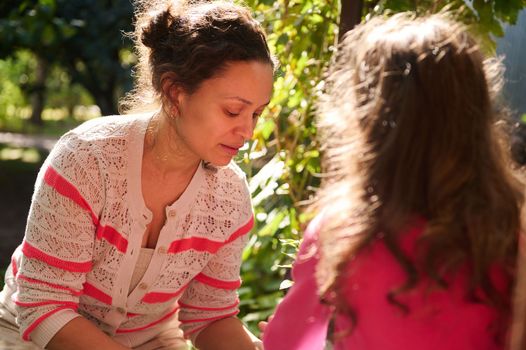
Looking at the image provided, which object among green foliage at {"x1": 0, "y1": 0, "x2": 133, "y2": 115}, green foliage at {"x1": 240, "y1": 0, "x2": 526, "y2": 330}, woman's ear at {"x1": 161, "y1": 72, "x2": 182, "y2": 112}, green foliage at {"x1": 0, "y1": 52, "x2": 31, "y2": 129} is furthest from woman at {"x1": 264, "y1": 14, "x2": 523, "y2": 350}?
green foliage at {"x1": 0, "y1": 52, "x2": 31, "y2": 129}

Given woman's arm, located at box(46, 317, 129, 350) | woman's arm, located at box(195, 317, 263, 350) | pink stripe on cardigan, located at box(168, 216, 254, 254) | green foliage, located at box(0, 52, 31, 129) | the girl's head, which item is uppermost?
the girl's head

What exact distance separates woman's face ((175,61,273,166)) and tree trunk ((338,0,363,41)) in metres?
0.39

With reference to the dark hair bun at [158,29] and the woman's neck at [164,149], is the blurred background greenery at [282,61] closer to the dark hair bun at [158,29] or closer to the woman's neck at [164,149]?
the woman's neck at [164,149]

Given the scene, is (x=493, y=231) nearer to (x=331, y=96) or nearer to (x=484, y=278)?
(x=484, y=278)

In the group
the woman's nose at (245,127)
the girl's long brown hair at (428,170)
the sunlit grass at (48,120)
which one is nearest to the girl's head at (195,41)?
the woman's nose at (245,127)

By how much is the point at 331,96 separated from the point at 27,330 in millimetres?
1092

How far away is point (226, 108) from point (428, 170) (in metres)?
0.80

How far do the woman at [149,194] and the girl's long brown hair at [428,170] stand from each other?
0.70m

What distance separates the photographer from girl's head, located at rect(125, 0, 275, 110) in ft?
7.66

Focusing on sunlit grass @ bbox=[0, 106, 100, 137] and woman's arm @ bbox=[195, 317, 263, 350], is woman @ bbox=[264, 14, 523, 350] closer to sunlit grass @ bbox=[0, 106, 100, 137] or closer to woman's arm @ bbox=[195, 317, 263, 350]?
woman's arm @ bbox=[195, 317, 263, 350]

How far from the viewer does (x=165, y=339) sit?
2.71 m

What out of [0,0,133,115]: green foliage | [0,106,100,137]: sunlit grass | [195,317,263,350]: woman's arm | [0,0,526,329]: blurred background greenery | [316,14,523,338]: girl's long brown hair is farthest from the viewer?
[0,106,100,137]: sunlit grass

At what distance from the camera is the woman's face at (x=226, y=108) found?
2311mm

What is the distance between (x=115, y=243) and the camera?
2432 millimetres
